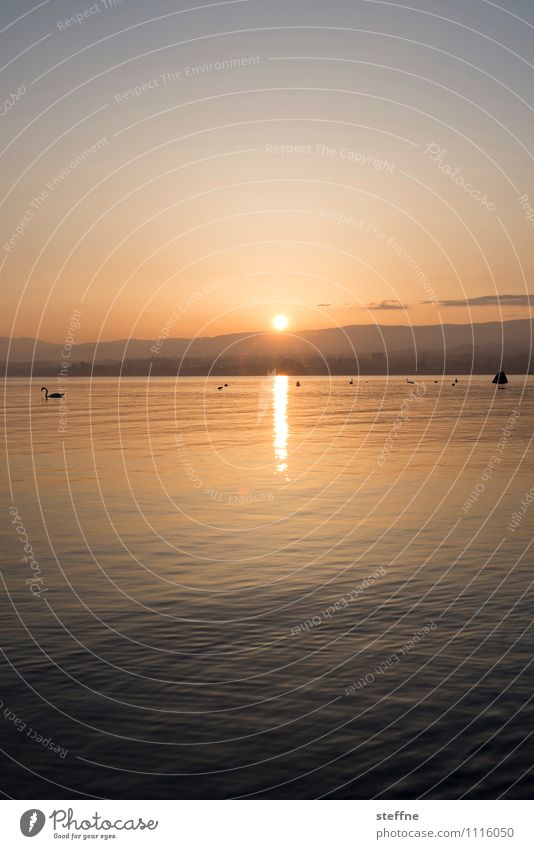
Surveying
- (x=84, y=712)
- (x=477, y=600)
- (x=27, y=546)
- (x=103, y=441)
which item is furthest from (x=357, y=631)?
(x=103, y=441)

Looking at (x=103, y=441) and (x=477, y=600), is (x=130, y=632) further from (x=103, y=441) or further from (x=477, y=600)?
(x=103, y=441)

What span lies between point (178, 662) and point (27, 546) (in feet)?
52.9

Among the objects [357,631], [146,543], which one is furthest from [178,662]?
[146,543]

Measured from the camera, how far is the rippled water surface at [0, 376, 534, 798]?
52.1ft

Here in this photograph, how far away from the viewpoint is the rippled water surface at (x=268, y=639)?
15891 mm

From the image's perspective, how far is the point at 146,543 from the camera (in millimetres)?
36344

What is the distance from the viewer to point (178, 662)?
21.3m

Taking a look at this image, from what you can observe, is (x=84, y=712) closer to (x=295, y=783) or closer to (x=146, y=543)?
(x=295, y=783)

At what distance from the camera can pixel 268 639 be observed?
75.8 feet

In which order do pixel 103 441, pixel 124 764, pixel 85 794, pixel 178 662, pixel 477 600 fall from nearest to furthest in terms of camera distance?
pixel 85 794, pixel 124 764, pixel 178 662, pixel 477 600, pixel 103 441

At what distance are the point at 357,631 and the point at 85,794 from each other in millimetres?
10529

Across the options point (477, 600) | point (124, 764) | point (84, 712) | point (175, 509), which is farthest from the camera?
point (175, 509)
